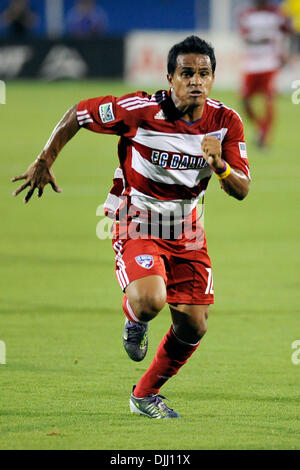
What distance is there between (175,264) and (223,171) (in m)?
0.69

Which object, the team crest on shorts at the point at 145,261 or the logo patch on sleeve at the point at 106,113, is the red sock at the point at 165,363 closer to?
the team crest on shorts at the point at 145,261

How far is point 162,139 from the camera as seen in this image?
19.4 ft

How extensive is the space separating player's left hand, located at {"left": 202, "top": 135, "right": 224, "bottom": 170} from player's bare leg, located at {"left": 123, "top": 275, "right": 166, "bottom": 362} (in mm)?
708

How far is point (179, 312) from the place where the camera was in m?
5.87

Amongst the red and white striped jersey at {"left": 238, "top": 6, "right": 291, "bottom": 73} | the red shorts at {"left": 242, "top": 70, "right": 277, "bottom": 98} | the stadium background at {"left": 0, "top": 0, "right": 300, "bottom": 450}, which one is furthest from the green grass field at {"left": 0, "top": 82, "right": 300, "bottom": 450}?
the red and white striped jersey at {"left": 238, "top": 6, "right": 291, "bottom": 73}

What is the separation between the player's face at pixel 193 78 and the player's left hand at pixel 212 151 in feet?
1.26

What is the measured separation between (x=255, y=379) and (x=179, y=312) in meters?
1.12

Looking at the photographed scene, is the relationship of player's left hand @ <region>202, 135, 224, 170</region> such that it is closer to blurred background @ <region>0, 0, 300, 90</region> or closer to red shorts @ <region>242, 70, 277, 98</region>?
red shorts @ <region>242, 70, 277, 98</region>

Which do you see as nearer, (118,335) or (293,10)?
(118,335)

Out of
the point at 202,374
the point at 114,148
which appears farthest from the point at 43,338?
the point at 114,148

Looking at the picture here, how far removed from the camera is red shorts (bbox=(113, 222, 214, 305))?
5.81 m

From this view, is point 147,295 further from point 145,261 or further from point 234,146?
point 234,146

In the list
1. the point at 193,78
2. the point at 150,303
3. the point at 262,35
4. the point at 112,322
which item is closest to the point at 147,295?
the point at 150,303
